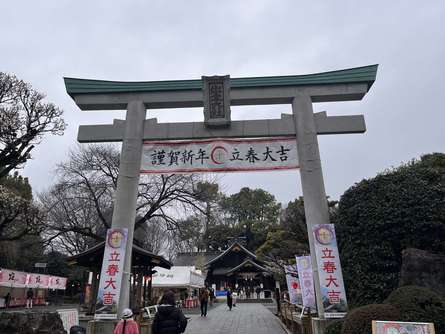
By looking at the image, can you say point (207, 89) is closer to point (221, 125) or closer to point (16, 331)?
point (221, 125)

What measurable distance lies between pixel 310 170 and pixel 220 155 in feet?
8.52

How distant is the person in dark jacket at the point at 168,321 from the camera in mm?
5871

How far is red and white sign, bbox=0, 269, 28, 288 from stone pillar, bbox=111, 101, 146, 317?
19127 mm

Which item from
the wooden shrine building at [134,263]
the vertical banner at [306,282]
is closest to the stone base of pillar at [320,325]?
the vertical banner at [306,282]

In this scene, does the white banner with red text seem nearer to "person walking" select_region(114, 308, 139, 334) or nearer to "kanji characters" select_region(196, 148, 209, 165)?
"kanji characters" select_region(196, 148, 209, 165)

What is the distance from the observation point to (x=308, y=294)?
38.5 ft

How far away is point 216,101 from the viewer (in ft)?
34.4

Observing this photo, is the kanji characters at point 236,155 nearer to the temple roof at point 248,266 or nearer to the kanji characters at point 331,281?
the kanji characters at point 331,281

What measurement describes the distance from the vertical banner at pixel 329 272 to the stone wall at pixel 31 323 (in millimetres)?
6470

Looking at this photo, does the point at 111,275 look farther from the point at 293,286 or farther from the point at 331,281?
the point at 293,286

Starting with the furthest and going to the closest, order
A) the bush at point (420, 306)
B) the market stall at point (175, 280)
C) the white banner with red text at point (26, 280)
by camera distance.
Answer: the market stall at point (175, 280) < the white banner with red text at point (26, 280) < the bush at point (420, 306)

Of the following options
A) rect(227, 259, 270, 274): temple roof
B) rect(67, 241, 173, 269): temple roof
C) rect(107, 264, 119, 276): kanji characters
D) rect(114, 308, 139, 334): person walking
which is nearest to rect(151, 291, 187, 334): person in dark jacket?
rect(114, 308, 139, 334): person walking

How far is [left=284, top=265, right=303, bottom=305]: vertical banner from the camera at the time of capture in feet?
50.6

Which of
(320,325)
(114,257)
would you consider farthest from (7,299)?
(320,325)
